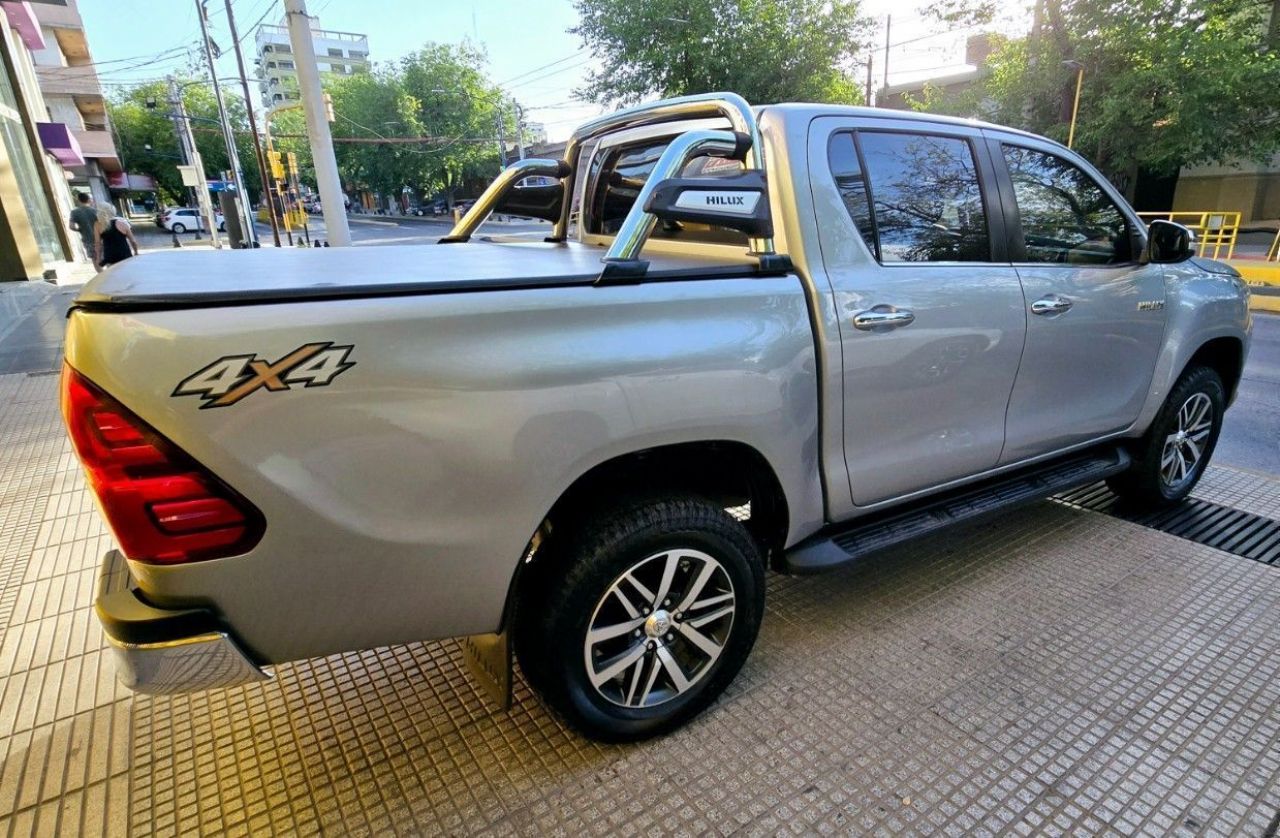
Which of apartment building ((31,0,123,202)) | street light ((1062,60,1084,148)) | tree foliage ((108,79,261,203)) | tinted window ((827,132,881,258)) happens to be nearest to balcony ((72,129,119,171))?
apartment building ((31,0,123,202))

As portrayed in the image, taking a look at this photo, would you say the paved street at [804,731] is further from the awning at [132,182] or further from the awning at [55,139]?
the awning at [132,182]

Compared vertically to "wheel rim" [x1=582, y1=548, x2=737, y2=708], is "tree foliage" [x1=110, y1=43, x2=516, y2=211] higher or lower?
higher

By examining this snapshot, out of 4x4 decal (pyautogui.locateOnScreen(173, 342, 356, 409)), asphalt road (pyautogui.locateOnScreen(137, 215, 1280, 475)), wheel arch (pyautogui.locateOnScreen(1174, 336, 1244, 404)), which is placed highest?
4x4 decal (pyautogui.locateOnScreen(173, 342, 356, 409))

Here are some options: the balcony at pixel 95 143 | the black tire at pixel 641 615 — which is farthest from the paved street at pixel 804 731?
the balcony at pixel 95 143

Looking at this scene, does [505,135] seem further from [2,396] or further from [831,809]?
[831,809]

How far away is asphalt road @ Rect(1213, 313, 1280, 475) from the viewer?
14.9 feet

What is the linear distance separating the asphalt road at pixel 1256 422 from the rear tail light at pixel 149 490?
5.48m

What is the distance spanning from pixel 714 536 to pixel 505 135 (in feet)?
181

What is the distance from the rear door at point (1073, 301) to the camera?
2.84 metres

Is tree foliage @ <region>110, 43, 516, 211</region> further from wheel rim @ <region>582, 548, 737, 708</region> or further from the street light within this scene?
wheel rim @ <region>582, 548, 737, 708</region>

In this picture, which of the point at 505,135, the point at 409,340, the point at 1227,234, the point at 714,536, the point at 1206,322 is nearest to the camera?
the point at 409,340

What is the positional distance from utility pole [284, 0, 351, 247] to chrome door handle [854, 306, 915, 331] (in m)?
8.07

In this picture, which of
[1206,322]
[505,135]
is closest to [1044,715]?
[1206,322]

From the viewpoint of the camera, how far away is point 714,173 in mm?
2879
